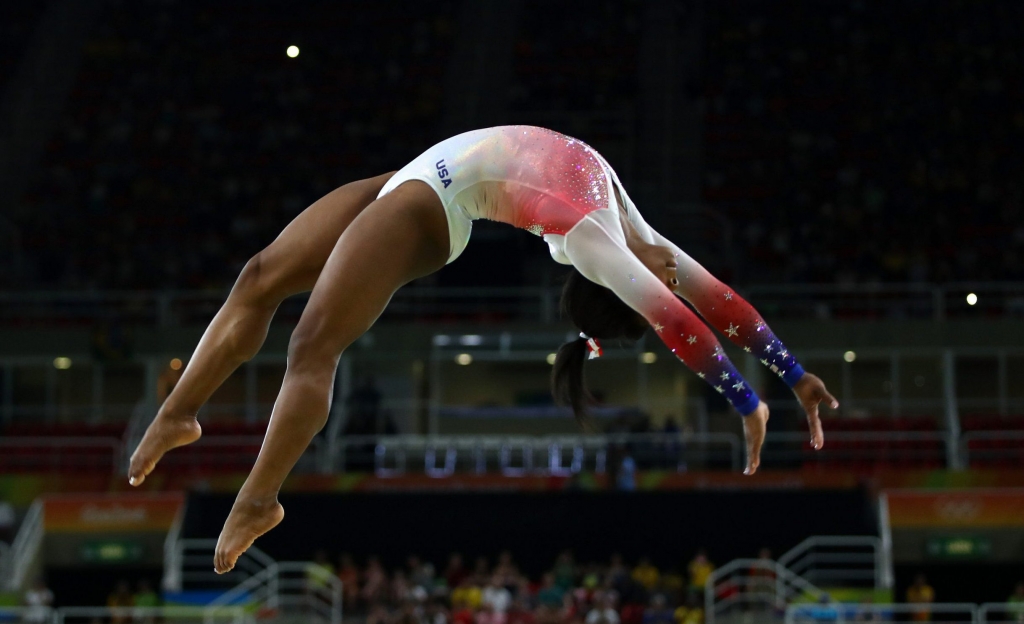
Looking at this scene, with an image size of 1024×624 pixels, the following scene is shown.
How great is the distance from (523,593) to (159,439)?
34.8ft

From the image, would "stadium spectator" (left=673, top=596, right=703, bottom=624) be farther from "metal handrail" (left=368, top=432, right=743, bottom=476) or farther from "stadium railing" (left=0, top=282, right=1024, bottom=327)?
"stadium railing" (left=0, top=282, right=1024, bottom=327)

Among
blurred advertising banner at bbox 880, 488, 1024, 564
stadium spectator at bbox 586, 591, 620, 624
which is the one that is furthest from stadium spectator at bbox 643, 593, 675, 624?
blurred advertising banner at bbox 880, 488, 1024, 564

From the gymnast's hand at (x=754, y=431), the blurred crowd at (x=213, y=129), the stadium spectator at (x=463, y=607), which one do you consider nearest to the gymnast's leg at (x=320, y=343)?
the gymnast's hand at (x=754, y=431)

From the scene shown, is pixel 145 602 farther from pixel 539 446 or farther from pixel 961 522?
pixel 961 522

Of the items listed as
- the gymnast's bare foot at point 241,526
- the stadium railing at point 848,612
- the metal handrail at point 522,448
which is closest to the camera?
the gymnast's bare foot at point 241,526

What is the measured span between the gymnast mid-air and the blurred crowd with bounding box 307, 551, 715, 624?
9677 millimetres

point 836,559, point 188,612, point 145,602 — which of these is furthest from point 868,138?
point 188,612

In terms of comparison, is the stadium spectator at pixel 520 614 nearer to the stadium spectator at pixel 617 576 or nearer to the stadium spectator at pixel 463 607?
the stadium spectator at pixel 463 607

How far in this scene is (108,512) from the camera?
17531mm

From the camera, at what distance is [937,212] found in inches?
825

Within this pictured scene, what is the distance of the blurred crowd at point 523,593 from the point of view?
14.1 metres

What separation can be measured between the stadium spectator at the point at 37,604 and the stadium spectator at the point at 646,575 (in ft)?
20.4

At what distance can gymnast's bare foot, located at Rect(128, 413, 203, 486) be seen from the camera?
436 cm

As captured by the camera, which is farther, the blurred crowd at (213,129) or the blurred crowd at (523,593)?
the blurred crowd at (213,129)
